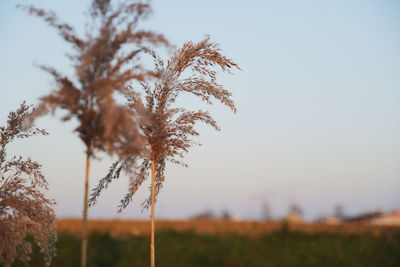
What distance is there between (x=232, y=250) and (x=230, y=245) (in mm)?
752

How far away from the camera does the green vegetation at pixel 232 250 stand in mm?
26788

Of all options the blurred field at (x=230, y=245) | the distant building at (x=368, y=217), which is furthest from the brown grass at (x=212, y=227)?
the distant building at (x=368, y=217)

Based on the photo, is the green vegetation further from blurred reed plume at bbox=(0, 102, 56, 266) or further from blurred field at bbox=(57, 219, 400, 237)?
blurred reed plume at bbox=(0, 102, 56, 266)

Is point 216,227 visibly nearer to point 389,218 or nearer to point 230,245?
point 230,245

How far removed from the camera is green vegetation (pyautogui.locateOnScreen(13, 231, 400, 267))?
26.8m

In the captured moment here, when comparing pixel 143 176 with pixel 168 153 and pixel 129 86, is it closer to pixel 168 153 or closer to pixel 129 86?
pixel 168 153

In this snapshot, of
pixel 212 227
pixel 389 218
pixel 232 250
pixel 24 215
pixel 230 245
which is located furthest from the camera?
pixel 389 218

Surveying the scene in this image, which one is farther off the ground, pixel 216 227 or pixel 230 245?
pixel 216 227

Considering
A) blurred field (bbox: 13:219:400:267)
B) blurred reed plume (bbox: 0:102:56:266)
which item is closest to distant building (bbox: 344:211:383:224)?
blurred field (bbox: 13:219:400:267)

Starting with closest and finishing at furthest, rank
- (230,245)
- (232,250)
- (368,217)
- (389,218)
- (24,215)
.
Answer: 1. (24,215)
2. (232,250)
3. (230,245)
4. (389,218)
5. (368,217)

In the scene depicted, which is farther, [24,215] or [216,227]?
[216,227]

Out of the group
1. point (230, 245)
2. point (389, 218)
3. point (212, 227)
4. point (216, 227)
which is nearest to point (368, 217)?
point (389, 218)

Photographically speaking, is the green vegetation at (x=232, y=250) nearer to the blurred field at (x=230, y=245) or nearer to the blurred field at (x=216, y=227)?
the blurred field at (x=230, y=245)

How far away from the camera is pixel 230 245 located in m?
28.7
